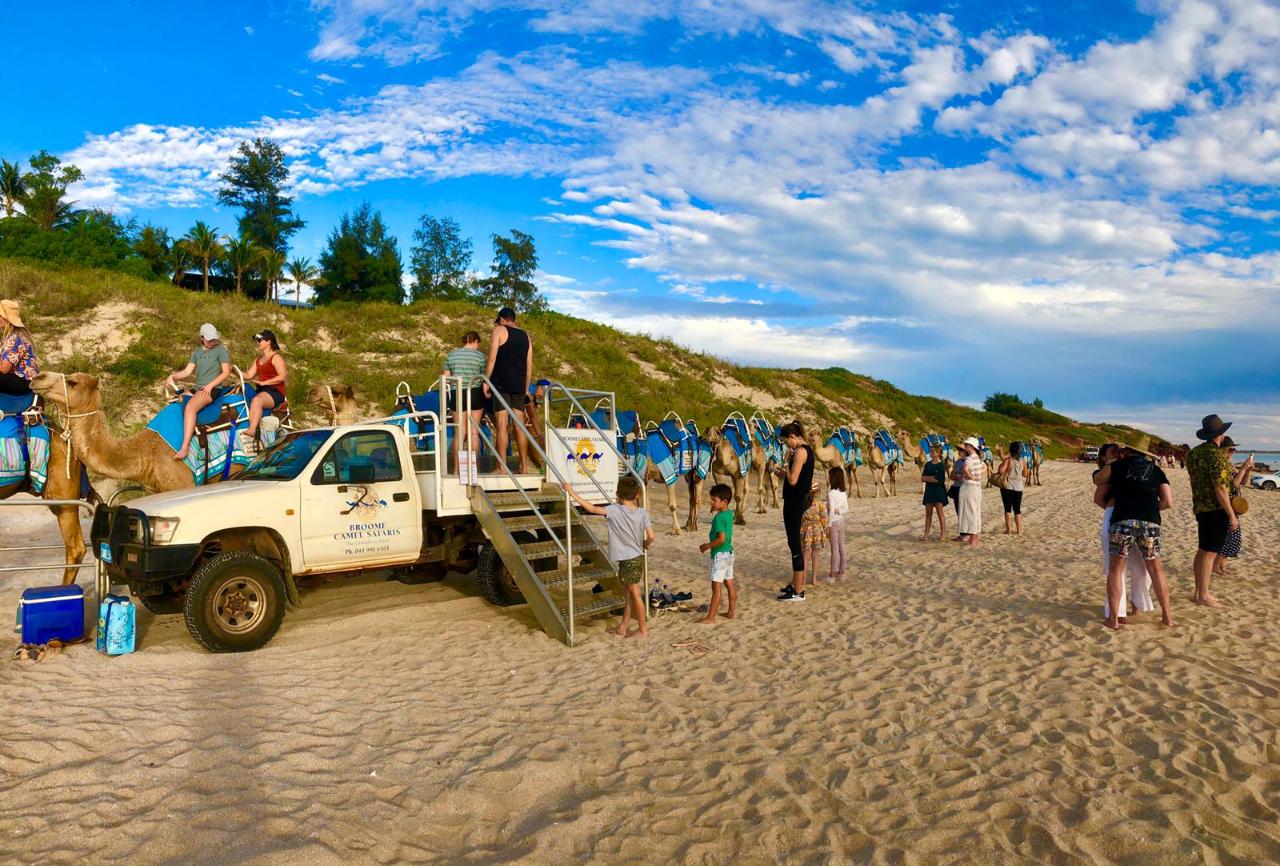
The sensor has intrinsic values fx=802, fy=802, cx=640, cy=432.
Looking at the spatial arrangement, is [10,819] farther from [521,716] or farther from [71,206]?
[71,206]

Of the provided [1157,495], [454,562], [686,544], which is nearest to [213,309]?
[686,544]

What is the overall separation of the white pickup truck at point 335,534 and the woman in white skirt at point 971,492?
7.72 meters

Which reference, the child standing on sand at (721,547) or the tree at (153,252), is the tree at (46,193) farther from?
the child standing on sand at (721,547)

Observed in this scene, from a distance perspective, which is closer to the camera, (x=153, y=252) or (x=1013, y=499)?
(x=1013, y=499)

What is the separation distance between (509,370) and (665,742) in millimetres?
5537

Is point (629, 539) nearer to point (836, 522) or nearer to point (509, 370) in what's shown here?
point (509, 370)

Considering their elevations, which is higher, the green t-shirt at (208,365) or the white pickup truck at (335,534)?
the green t-shirt at (208,365)

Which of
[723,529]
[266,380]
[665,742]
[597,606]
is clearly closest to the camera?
[665,742]

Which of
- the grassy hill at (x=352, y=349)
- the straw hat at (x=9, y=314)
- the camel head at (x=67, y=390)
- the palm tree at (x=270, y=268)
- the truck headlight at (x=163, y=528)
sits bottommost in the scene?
the truck headlight at (x=163, y=528)

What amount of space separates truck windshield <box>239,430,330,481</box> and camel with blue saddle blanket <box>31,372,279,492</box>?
580 mm

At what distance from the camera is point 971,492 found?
48.3 feet

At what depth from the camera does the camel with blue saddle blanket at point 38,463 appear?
8883mm

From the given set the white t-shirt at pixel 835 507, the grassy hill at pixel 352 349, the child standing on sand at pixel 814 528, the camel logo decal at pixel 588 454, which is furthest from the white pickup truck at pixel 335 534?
the grassy hill at pixel 352 349

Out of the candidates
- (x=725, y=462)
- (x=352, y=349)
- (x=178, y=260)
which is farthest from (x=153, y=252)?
(x=725, y=462)
